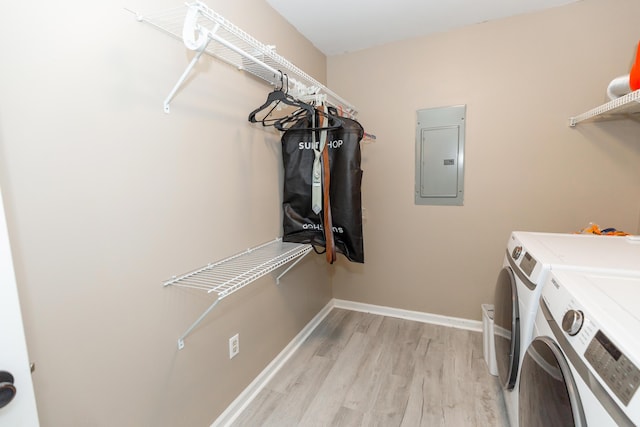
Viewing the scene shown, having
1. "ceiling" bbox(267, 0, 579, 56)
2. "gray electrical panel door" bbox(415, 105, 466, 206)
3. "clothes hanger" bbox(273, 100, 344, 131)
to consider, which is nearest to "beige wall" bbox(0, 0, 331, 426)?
"clothes hanger" bbox(273, 100, 344, 131)

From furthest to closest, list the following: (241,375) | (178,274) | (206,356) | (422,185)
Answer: (422,185), (241,375), (206,356), (178,274)

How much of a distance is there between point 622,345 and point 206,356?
1.45 metres

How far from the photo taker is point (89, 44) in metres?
0.91

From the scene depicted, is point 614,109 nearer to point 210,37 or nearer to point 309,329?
point 210,37

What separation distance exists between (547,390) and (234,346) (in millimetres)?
1334

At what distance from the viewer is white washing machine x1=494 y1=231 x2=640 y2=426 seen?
3.52 feet

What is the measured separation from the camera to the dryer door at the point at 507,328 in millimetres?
1218

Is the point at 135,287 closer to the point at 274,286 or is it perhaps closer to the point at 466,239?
the point at 274,286

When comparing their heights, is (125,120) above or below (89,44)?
below

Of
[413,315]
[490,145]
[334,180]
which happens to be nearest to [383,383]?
[413,315]

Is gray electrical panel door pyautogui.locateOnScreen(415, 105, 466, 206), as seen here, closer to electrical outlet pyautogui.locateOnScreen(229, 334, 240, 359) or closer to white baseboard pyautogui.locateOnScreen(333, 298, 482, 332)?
white baseboard pyautogui.locateOnScreen(333, 298, 482, 332)

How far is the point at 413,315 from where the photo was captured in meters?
2.52

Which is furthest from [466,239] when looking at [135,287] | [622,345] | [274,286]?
[135,287]

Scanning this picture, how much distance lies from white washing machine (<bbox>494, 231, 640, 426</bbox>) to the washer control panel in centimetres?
44
